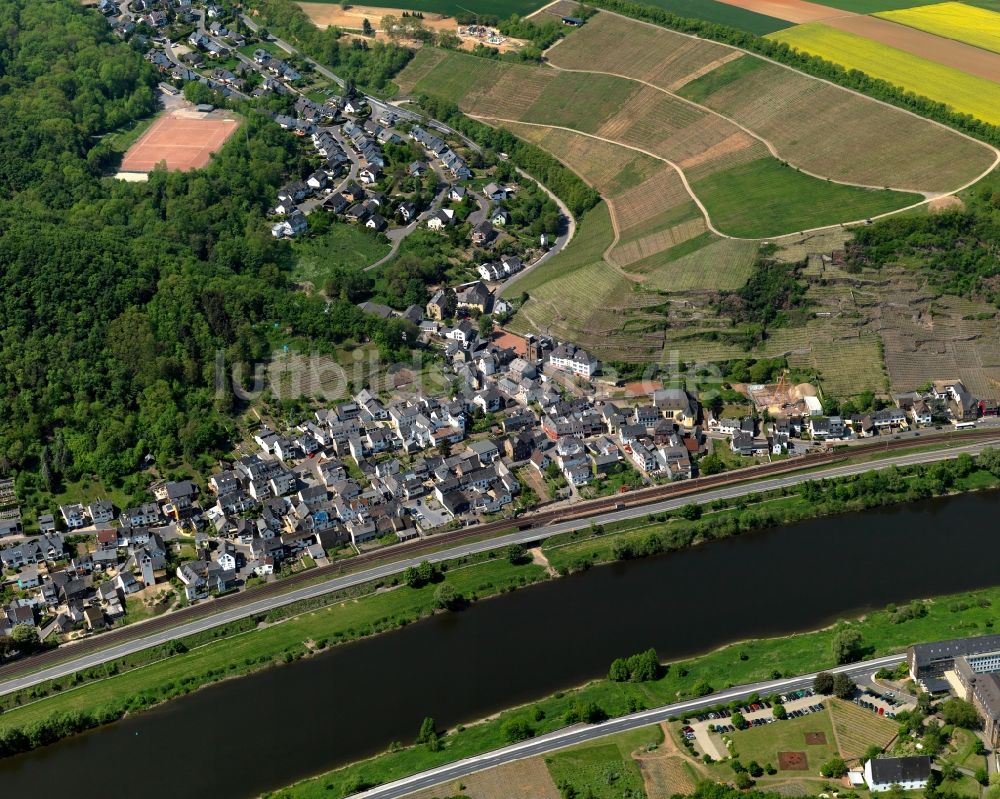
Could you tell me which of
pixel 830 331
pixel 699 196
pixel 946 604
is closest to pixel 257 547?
pixel 946 604

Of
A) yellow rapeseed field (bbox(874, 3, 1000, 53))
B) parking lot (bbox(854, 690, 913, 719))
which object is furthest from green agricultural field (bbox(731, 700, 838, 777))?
yellow rapeseed field (bbox(874, 3, 1000, 53))

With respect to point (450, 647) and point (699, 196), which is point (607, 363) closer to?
point (699, 196)

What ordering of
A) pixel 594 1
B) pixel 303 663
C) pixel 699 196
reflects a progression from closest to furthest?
pixel 303 663 → pixel 699 196 → pixel 594 1

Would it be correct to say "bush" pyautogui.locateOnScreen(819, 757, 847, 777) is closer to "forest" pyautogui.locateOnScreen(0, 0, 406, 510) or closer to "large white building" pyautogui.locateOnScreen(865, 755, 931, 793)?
"large white building" pyautogui.locateOnScreen(865, 755, 931, 793)

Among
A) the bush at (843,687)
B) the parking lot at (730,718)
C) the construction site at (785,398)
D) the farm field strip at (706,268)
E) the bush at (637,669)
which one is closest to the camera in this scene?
the parking lot at (730,718)

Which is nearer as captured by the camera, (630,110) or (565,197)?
(565,197)

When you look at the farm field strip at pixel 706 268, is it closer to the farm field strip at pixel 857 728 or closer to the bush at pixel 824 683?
the bush at pixel 824 683

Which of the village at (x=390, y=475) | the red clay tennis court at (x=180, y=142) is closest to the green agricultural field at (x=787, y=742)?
the village at (x=390, y=475)
